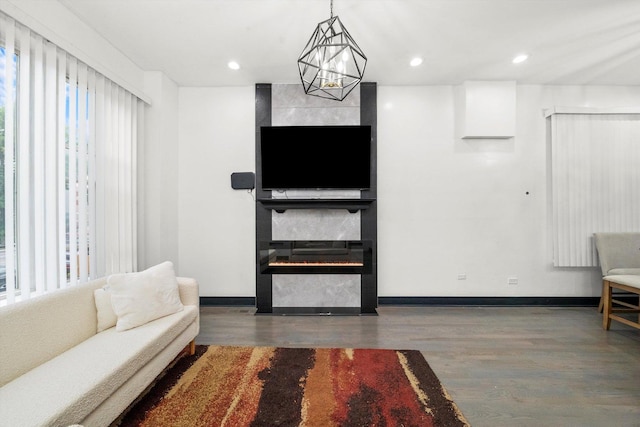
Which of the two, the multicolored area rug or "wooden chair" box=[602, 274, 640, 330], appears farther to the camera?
"wooden chair" box=[602, 274, 640, 330]

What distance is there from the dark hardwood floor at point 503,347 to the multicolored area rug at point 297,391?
7.2 inches

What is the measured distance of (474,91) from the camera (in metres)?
3.37

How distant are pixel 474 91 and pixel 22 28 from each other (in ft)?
13.6

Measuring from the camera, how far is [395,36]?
2531mm

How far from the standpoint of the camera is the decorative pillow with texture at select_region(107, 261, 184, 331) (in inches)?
76.2

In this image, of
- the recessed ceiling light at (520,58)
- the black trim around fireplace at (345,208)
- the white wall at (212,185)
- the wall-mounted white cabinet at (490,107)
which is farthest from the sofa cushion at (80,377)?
the recessed ceiling light at (520,58)

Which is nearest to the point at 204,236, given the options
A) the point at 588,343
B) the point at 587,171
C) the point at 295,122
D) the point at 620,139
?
the point at 295,122

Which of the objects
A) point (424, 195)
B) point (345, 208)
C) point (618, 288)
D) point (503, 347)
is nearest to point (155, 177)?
point (345, 208)

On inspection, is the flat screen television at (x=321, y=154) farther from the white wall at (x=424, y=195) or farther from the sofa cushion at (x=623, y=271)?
the sofa cushion at (x=623, y=271)

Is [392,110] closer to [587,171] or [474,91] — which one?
[474,91]

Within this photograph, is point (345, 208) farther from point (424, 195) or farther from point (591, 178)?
point (591, 178)

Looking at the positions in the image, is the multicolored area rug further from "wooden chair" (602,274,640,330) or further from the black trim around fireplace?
"wooden chair" (602,274,640,330)

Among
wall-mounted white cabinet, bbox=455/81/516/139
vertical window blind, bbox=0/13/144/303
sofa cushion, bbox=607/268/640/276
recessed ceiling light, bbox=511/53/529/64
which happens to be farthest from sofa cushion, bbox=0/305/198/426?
sofa cushion, bbox=607/268/640/276

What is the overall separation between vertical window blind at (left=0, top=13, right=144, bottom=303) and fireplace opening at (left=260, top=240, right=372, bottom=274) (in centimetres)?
153
